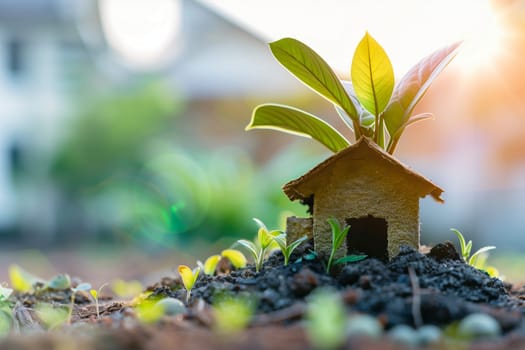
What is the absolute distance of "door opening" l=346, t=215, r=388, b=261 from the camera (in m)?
1.82

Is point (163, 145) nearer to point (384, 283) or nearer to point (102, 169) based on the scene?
point (102, 169)

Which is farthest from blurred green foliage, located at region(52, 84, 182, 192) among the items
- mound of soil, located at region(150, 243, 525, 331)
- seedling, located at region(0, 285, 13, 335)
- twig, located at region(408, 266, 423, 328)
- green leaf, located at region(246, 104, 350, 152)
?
twig, located at region(408, 266, 423, 328)

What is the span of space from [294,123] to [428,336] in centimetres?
85

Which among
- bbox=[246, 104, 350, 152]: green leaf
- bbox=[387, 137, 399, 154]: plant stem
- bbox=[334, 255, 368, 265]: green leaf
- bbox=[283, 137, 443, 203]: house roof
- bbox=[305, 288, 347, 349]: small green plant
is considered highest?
bbox=[246, 104, 350, 152]: green leaf

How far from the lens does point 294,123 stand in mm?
1833

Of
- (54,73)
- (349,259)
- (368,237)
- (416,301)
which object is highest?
(54,73)

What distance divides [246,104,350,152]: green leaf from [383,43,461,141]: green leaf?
17 centimetres

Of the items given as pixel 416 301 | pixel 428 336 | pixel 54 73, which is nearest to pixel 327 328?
pixel 428 336

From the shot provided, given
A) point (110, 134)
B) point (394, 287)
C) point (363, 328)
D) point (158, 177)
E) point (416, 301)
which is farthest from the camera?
point (110, 134)

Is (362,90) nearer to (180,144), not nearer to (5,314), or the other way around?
(5,314)

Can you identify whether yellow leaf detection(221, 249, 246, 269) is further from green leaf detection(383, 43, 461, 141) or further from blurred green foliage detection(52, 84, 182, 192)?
blurred green foliage detection(52, 84, 182, 192)

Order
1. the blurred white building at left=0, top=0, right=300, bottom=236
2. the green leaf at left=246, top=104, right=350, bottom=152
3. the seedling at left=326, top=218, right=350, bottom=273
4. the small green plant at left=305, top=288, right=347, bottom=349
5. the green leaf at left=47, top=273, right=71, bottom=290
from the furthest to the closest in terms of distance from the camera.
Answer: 1. the blurred white building at left=0, top=0, right=300, bottom=236
2. the green leaf at left=47, top=273, right=71, bottom=290
3. the green leaf at left=246, top=104, right=350, bottom=152
4. the seedling at left=326, top=218, right=350, bottom=273
5. the small green plant at left=305, top=288, right=347, bottom=349

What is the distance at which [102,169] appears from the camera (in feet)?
33.4

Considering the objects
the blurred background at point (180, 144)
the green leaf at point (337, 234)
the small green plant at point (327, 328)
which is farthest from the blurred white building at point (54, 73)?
the small green plant at point (327, 328)
